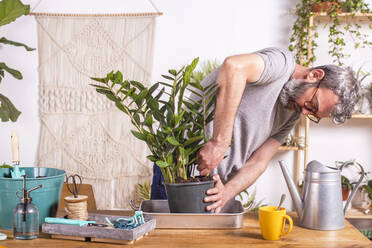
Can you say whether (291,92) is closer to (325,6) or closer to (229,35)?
(325,6)

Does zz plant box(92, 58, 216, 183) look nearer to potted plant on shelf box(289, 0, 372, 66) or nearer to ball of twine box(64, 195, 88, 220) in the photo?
ball of twine box(64, 195, 88, 220)

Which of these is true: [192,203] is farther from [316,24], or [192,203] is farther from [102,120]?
[316,24]

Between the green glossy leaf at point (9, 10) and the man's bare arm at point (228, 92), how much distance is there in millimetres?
2047

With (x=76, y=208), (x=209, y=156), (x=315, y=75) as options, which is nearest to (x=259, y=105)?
(x=315, y=75)

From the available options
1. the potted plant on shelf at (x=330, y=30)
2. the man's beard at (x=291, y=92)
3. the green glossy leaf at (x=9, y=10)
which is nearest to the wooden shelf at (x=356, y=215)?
the potted plant on shelf at (x=330, y=30)

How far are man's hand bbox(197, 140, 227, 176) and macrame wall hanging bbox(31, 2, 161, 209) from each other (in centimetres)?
206

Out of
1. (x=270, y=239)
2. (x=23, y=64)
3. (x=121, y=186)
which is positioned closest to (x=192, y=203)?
(x=270, y=239)

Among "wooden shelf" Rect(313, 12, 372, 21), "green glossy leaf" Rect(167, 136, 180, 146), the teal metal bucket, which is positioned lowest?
the teal metal bucket

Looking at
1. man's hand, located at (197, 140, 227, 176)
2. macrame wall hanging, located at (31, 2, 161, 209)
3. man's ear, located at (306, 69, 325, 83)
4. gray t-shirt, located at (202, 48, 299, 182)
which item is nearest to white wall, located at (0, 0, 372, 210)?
macrame wall hanging, located at (31, 2, 161, 209)

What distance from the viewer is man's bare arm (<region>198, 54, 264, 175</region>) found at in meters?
1.46

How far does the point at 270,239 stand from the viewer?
130cm

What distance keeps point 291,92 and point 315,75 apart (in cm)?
12

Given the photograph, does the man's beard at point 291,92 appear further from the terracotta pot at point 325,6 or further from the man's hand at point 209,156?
the terracotta pot at point 325,6

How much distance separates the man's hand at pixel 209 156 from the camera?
4.65 ft
